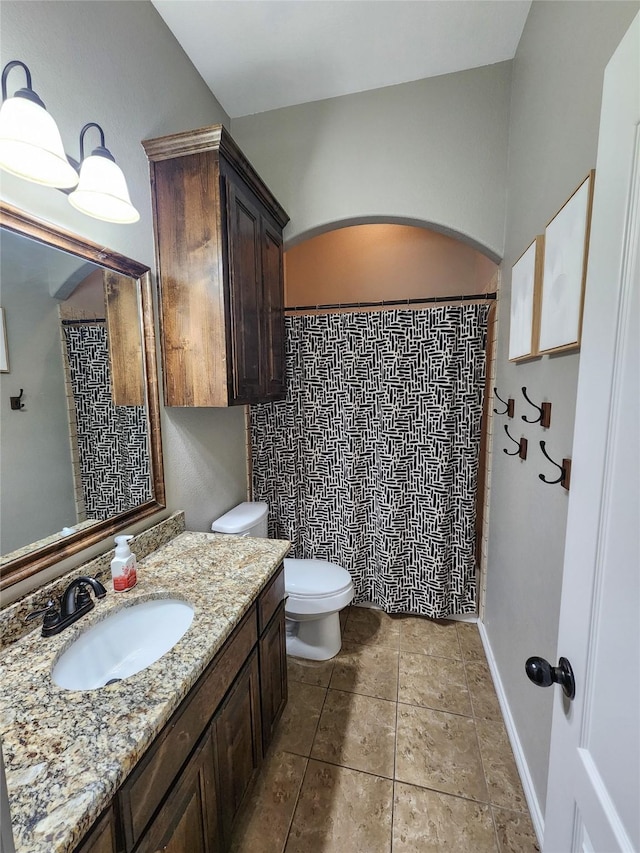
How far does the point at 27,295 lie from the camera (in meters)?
0.97

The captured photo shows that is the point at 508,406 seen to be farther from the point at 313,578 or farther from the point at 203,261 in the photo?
the point at 203,261

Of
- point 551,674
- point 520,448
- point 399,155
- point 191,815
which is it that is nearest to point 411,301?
point 399,155

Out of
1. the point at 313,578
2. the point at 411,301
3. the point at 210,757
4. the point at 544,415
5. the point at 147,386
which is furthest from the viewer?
the point at 411,301

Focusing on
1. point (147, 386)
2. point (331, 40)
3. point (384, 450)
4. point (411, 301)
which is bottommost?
point (384, 450)

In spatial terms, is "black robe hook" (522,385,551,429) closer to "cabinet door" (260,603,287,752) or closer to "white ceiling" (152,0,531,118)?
"cabinet door" (260,603,287,752)

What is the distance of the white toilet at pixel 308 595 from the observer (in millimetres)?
1760

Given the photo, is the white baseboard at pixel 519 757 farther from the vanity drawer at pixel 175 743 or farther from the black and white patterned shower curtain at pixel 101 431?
the black and white patterned shower curtain at pixel 101 431

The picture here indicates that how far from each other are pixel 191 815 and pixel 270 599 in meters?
0.57

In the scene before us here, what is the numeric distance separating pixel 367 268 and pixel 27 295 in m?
2.67

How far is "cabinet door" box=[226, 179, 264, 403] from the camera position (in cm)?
146

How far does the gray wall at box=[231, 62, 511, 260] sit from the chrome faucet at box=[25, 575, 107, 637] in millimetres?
1888

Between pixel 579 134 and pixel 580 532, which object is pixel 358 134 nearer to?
pixel 579 134

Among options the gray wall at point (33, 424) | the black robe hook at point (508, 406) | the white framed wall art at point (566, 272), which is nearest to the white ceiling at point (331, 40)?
the white framed wall art at point (566, 272)

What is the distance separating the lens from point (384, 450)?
2156 mm
